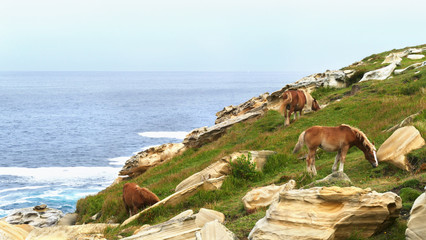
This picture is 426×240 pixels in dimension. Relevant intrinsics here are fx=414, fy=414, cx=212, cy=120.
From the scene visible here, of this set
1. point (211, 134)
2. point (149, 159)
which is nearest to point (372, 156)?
point (211, 134)

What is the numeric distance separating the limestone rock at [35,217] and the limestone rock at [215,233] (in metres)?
21.7

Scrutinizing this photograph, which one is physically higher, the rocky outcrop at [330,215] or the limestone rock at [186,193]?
the rocky outcrop at [330,215]

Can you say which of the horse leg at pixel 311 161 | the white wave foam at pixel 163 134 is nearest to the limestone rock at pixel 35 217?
the horse leg at pixel 311 161

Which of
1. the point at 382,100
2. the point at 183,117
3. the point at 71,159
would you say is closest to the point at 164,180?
the point at 382,100

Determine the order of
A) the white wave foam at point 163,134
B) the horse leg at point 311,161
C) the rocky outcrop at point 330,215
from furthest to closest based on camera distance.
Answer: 1. the white wave foam at point 163,134
2. the horse leg at point 311,161
3. the rocky outcrop at point 330,215

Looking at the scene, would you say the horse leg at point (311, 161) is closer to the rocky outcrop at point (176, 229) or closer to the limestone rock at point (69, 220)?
the rocky outcrop at point (176, 229)

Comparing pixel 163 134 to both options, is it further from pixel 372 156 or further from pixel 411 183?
pixel 411 183

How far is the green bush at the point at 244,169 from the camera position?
736 inches

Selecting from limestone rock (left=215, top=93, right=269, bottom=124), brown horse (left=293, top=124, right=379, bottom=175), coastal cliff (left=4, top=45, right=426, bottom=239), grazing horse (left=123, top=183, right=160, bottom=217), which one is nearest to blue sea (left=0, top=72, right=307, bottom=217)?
coastal cliff (left=4, top=45, right=426, bottom=239)

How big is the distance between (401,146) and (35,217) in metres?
25.1

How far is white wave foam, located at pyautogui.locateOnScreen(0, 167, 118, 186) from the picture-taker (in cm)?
5134

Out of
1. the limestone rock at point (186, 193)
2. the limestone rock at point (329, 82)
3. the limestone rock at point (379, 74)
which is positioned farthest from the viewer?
the limestone rock at point (329, 82)

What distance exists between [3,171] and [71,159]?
1131 centimetres

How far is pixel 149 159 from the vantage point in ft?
116
